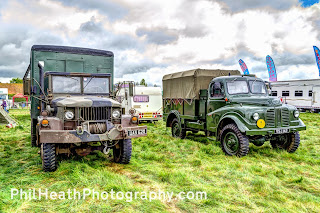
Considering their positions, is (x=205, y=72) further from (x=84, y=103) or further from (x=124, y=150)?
(x=84, y=103)

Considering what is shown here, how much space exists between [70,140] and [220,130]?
449 cm

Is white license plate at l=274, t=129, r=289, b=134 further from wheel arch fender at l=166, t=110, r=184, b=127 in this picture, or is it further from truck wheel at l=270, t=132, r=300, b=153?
wheel arch fender at l=166, t=110, r=184, b=127

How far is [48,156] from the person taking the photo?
5.21 meters

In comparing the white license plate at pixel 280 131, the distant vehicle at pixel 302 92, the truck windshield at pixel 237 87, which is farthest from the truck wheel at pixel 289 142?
the distant vehicle at pixel 302 92

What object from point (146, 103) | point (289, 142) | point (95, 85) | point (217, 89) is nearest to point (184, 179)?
point (95, 85)

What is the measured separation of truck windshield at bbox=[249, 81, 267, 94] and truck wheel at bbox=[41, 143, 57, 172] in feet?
19.6

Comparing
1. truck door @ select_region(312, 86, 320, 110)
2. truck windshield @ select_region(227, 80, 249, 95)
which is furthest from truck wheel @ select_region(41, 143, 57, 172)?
truck door @ select_region(312, 86, 320, 110)

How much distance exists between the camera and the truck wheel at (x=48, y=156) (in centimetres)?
520

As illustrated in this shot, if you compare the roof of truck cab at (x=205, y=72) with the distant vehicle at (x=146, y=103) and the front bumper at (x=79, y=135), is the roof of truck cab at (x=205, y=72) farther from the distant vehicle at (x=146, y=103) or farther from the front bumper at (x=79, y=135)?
the distant vehicle at (x=146, y=103)

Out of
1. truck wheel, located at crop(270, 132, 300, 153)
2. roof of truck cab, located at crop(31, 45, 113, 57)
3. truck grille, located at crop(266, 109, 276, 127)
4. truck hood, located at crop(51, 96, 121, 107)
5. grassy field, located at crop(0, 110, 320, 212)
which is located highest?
roof of truck cab, located at crop(31, 45, 113, 57)

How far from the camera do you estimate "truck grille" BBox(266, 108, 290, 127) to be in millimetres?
6859

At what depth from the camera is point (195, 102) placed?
924 centimetres

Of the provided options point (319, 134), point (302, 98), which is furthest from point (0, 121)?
point (302, 98)

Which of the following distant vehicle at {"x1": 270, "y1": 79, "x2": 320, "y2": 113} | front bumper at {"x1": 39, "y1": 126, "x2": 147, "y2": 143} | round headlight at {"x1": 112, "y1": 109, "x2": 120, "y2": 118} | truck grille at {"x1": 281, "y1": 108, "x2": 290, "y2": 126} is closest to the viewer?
front bumper at {"x1": 39, "y1": 126, "x2": 147, "y2": 143}
